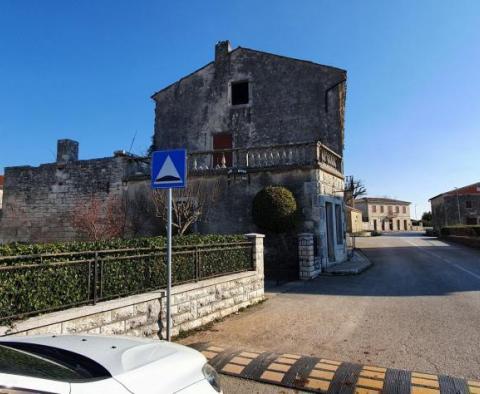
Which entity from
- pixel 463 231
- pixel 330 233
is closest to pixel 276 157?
pixel 330 233

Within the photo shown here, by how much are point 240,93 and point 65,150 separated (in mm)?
8918

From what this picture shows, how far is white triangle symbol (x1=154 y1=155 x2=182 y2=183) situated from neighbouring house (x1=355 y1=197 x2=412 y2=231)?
8070 centimetres

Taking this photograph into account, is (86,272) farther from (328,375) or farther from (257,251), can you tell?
(257,251)

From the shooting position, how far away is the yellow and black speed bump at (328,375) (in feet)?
13.5

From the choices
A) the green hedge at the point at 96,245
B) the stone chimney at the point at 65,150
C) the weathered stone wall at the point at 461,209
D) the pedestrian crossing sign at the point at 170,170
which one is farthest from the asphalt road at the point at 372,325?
the weathered stone wall at the point at 461,209

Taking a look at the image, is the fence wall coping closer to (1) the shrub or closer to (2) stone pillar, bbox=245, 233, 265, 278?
(1) the shrub

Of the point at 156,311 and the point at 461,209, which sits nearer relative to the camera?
the point at 156,311

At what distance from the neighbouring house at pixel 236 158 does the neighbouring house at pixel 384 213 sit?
67.7 meters

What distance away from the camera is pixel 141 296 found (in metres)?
5.80

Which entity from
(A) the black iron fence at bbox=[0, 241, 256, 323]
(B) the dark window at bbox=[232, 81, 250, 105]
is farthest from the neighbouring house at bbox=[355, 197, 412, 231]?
(A) the black iron fence at bbox=[0, 241, 256, 323]

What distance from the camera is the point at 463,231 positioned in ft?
104

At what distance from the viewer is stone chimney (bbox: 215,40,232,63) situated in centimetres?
2059

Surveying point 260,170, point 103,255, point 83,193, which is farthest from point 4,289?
point 83,193

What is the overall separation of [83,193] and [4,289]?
12.9 m
